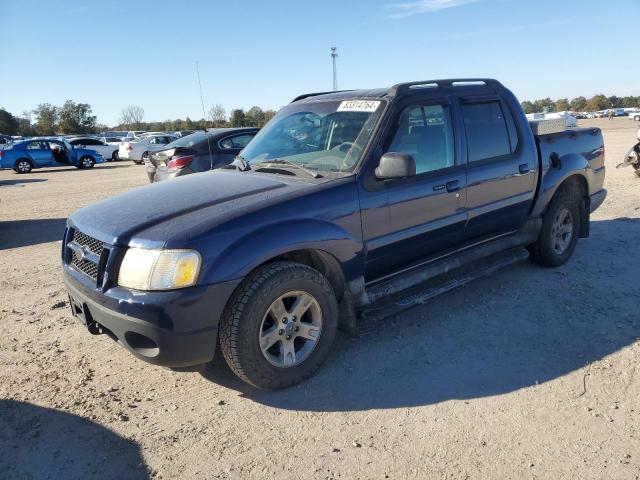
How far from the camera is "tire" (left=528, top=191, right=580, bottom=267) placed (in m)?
5.04

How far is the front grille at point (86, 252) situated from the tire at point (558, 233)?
4191mm

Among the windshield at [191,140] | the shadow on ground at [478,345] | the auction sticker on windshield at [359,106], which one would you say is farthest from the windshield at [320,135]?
the windshield at [191,140]

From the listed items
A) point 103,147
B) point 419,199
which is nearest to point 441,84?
point 419,199

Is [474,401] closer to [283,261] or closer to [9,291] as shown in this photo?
[283,261]

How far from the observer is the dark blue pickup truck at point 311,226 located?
279 cm

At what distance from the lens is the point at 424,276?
3926 mm

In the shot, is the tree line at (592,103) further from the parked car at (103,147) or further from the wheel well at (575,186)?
the wheel well at (575,186)

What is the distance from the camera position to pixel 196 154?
927 centimetres


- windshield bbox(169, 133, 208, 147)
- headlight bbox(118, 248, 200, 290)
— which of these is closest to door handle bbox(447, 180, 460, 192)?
headlight bbox(118, 248, 200, 290)

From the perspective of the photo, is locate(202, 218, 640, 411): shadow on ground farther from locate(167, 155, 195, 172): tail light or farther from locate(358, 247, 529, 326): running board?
locate(167, 155, 195, 172): tail light

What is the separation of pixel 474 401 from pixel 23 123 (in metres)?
76.5

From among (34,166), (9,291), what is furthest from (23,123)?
(9,291)

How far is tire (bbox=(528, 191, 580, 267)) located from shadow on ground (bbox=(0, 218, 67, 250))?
7086 mm

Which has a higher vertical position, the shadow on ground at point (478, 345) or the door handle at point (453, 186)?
the door handle at point (453, 186)
